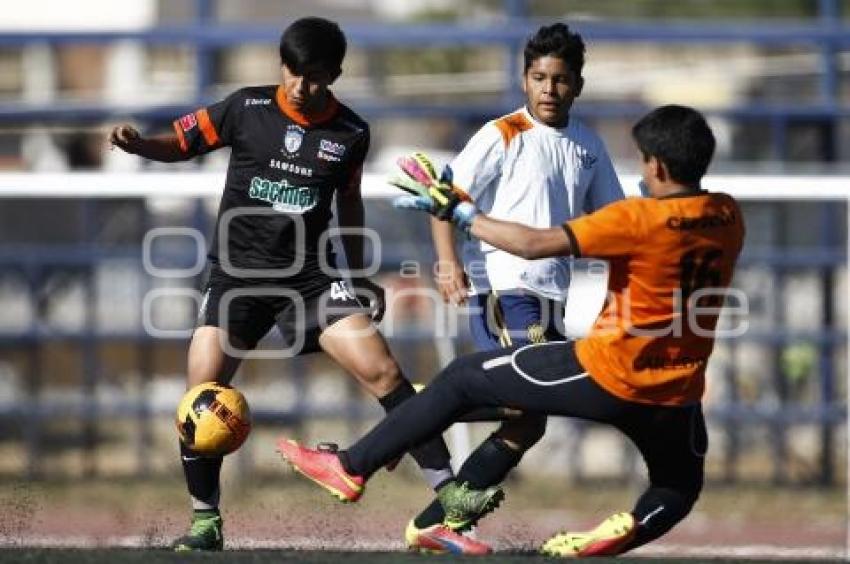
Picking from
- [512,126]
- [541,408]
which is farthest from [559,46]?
[541,408]

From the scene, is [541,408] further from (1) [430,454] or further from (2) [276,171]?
(2) [276,171]

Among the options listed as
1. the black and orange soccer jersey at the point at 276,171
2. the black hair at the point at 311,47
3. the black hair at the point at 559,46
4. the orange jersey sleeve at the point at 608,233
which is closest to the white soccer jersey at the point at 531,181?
the black hair at the point at 559,46

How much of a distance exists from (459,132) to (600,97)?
4.42 metres

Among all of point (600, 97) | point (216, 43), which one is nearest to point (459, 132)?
point (216, 43)

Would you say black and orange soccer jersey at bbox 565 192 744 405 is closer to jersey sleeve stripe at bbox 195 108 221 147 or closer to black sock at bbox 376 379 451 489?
black sock at bbox 376 379 451 489

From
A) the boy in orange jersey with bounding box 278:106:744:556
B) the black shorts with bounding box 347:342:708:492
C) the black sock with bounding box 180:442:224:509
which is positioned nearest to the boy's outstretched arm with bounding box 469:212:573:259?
the boy in orange jersey with bounding box 278:106:744:556

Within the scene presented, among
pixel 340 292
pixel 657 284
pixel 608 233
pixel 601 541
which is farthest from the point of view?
pixel 340 292

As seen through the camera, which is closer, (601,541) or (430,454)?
(601,541)

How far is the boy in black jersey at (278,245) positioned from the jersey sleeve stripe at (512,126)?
48 cm

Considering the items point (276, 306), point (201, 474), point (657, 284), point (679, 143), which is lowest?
point (201, 474)

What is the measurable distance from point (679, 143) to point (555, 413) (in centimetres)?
90

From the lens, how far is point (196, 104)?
456 inches

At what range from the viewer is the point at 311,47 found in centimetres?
666

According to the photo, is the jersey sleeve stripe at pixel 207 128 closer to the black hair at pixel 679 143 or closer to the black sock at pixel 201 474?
the black sock at pixel 201 474
